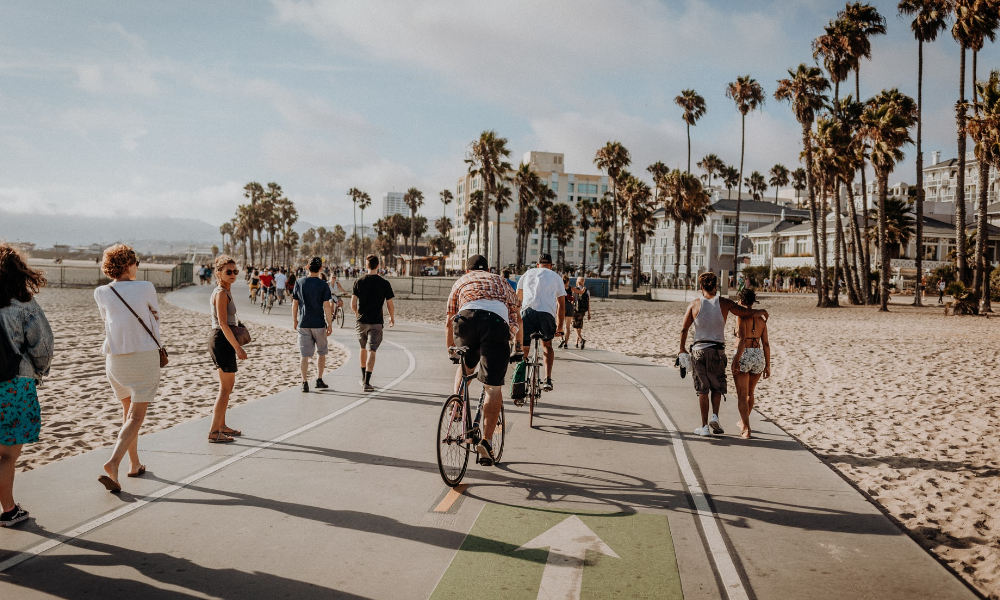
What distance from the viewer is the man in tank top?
8352 mm

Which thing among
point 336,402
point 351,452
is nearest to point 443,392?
point 336,402

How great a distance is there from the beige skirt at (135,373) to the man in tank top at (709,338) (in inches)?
218

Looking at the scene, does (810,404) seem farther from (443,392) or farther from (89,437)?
(89,437)

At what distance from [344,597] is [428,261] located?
464 feet

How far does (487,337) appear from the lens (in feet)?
20.2

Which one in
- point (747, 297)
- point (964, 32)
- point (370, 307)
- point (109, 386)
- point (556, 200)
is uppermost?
point (556, 200)

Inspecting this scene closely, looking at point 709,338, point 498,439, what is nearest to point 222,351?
point 498,439

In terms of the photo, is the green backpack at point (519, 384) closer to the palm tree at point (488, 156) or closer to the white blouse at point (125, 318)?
the white blouse at point (125, 318)

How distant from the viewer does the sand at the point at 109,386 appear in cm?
805

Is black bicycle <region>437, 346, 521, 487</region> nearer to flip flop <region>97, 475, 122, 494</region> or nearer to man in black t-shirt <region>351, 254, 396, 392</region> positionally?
flip flop <region>97, 475, 122, 494</region>

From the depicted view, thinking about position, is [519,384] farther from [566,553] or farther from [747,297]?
[566,553]

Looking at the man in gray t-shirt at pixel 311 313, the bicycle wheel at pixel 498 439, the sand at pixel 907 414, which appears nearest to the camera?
the sand at pixel 907 414

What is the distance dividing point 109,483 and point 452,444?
8.85ft

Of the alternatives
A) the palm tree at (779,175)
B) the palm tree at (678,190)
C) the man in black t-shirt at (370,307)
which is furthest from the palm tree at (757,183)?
the man in black t-shirt at (370,307)
